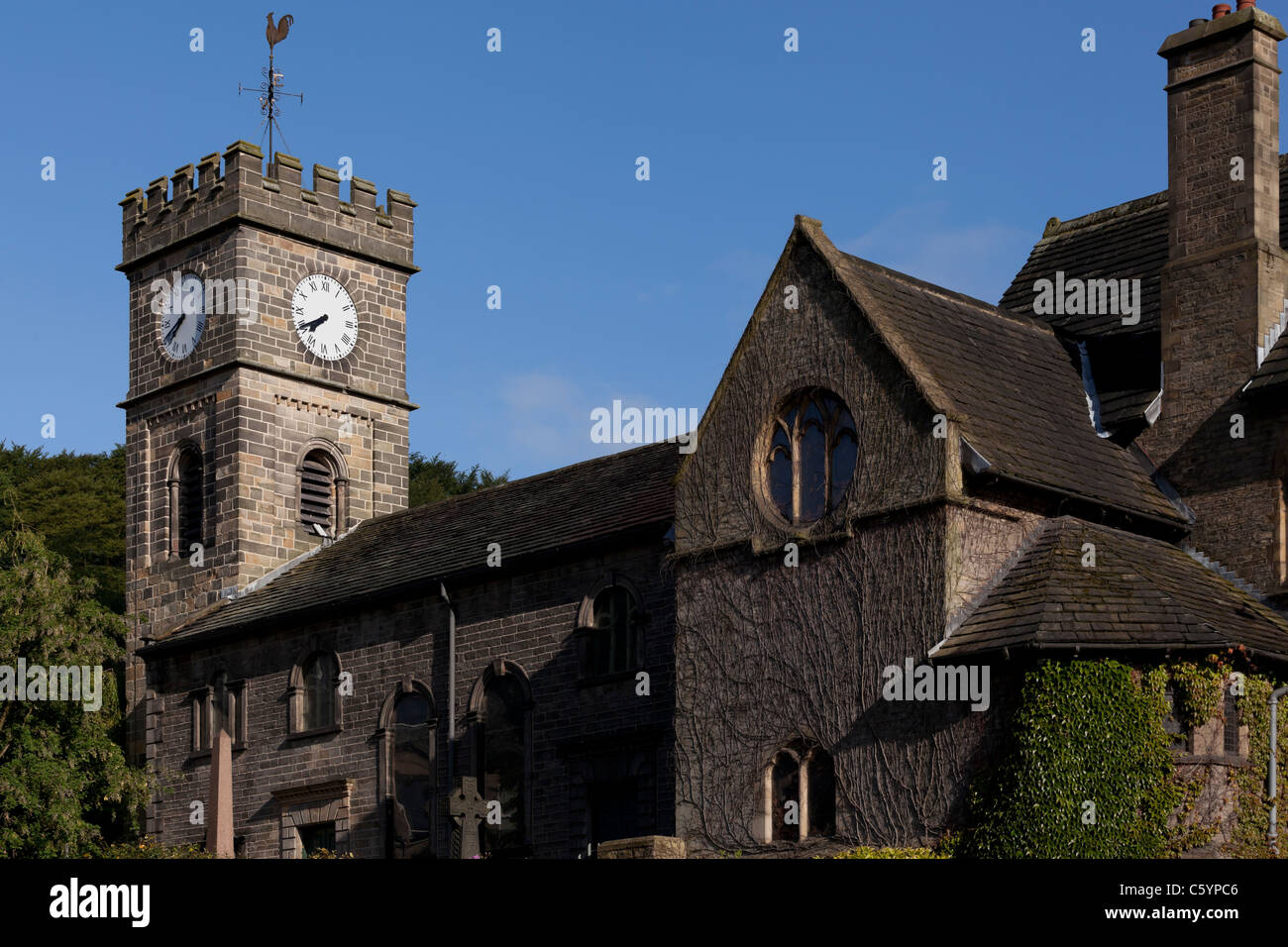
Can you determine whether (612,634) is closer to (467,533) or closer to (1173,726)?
(467,533)

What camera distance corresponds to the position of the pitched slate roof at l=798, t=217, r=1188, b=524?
25.5 m

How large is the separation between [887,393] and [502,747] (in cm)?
1178

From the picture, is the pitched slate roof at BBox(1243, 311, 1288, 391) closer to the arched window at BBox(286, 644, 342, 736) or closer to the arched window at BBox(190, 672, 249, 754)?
the arched window at BBox(286, 644, 342, 736)

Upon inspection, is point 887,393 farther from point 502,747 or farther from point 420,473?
point 420,473

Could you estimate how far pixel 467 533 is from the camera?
37.6 meters

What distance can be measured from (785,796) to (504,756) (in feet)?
30.2

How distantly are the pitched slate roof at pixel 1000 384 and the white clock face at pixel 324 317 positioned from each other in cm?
2096

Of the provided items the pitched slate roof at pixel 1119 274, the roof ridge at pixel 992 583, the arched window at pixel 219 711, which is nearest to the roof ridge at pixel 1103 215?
the pitched slate roof at pixel 1119 274

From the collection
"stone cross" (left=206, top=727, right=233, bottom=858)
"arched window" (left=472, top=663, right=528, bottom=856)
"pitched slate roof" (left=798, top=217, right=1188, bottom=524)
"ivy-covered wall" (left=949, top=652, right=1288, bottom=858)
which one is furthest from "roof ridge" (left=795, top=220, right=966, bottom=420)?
"stone cross" (left=206, top=727, right=233, bottom=858)

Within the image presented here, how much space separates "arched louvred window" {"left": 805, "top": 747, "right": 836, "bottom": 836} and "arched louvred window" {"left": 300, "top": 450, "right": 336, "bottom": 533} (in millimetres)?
22340

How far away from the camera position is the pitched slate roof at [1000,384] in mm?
25516

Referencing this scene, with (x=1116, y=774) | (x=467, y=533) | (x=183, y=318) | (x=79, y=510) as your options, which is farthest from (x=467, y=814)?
(x=79, y=510)

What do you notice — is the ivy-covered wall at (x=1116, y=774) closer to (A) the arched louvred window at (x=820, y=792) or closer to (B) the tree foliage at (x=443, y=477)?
(A) the arched louvred window at (x=820, y=792)
